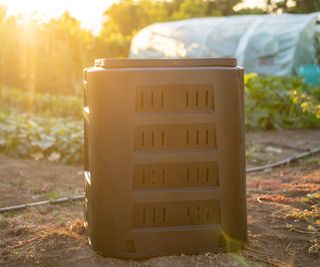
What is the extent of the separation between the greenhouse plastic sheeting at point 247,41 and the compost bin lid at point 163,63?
1190cm

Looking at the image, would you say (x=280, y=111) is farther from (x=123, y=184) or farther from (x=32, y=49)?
(x=123, y=184)

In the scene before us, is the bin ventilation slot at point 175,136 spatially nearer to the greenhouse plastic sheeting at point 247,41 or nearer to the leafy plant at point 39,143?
the leafy plant at point 39,143

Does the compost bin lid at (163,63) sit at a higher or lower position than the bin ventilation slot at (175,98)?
higher

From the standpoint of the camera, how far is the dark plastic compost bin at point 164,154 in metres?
2.60

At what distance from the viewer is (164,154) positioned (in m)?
2.65

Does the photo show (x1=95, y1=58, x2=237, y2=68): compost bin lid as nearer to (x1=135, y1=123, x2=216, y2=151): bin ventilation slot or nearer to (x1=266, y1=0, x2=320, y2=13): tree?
(x1=135, y1=123, x2=216, y2=151): bin ventilation slot

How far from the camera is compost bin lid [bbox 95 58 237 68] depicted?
2.61 metres

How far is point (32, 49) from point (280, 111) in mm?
5617

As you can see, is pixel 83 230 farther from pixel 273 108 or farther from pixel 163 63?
pixel 273 108

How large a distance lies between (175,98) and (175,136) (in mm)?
174

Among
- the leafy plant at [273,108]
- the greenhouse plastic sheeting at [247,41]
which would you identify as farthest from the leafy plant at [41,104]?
Result: the greenhouse plastic sheeting at [247,41]

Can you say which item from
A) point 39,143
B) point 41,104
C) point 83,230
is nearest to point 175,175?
point 83,230

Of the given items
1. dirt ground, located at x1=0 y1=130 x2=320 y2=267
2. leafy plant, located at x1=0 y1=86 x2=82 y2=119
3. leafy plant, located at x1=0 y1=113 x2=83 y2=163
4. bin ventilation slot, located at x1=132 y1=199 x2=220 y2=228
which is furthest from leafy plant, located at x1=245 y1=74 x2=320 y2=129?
bin ventilation slot, located at x1=132 y1=199 x2=220 y2=228

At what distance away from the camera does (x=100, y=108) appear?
2.61 metres
